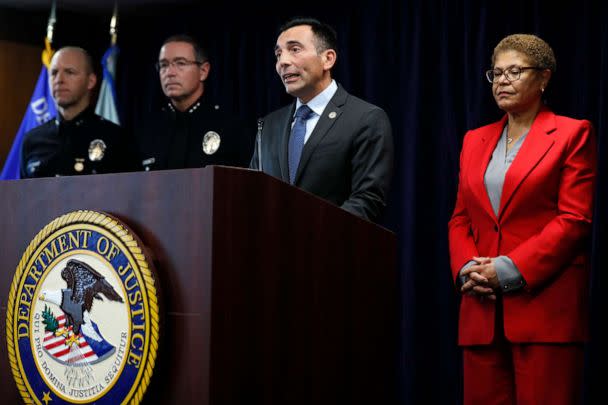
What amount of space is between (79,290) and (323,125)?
3.76ft

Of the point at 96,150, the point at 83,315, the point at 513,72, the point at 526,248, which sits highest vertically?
the point at 513,72

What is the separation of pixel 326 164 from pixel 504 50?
0.82m

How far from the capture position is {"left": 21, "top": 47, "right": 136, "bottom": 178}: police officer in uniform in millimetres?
4289

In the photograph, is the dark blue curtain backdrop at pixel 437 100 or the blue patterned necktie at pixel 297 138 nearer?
the blue patterned necktie at pixel 297 138

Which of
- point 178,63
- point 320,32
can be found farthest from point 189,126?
point 320,32

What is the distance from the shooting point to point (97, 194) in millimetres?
1902

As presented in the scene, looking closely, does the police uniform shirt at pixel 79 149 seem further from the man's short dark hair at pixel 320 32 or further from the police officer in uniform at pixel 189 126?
the man's short dark hair at pixel 320 32

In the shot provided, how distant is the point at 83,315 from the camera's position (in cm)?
184

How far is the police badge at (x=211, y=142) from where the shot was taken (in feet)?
12.7

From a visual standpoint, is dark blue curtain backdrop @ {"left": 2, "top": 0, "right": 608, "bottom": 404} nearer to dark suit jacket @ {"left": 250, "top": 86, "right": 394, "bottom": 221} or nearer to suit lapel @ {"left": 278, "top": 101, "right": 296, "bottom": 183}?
suit lapel @ {"left": 278, "top": 101, "right": 296, "bottom": 183}

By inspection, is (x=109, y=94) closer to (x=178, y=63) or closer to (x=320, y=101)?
(x=178, y=63)

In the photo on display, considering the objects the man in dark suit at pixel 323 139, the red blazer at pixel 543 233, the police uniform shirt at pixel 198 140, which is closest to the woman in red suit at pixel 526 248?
the red blazer at pixel 543 233

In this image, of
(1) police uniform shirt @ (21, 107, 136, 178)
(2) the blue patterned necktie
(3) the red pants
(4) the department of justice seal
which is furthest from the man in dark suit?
(1) police uniform shirt @ (21, 107, 136, 178)

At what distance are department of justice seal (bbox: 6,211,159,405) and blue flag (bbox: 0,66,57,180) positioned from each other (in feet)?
12.9
